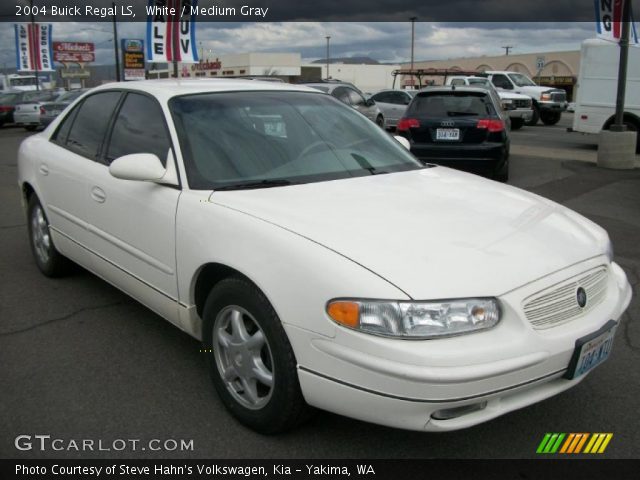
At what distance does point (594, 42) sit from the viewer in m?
13.5

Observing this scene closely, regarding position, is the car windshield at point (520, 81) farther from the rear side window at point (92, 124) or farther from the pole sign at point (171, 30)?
the rear side window at point (92, 124)

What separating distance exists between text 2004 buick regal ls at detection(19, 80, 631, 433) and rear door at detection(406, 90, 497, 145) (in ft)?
16.5

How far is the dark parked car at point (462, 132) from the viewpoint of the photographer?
8.75 m

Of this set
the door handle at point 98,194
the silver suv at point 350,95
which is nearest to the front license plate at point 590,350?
the door handle at point 98,194

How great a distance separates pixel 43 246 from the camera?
16.2 feet

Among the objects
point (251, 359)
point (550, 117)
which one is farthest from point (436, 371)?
point (550, 117)

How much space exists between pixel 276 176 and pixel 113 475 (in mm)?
1607

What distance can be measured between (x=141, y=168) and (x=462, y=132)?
6.53 m

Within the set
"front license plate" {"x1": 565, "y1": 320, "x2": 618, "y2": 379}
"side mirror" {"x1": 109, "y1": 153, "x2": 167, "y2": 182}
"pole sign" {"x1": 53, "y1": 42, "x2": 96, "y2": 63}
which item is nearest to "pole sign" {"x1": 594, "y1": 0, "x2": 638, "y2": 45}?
"front license plate" {"x1": 565, "y1": 320, "x2": 618, "y2": 379}

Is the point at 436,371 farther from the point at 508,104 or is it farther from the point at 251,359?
the point at 508,104

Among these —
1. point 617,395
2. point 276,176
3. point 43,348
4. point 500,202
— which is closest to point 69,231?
point 43,348

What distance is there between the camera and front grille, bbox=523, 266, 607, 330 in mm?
2412

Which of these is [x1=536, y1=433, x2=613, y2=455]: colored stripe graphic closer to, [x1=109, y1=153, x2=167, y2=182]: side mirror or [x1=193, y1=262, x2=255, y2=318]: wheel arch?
[x1=193, y1=262, x2=255, y2=318]: wheel arch

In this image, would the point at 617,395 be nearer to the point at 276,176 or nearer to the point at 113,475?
the point at 276,176
